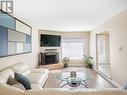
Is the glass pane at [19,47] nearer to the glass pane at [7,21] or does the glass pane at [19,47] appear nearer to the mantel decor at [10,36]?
the mantel decor at [10,36]

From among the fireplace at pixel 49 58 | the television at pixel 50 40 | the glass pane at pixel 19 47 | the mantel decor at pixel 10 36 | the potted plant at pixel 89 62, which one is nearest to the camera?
the mantel decor at pixel 10 36

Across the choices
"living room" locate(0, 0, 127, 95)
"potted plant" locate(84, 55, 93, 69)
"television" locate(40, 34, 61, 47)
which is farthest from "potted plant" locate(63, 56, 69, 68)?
"potted plant" locate(84, 55, 93, 69)

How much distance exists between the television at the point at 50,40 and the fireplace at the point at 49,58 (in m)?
0.52

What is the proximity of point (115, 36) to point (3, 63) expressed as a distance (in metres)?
3.48

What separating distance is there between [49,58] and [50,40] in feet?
3.62

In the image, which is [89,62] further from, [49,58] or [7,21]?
[7,21]

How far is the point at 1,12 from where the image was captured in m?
3.55

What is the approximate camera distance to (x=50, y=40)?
28.9ft

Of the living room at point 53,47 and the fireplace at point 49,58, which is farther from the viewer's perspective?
the fireplace at point 49,58

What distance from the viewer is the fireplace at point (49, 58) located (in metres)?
8.16

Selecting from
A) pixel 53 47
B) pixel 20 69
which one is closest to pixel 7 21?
pixel 20 69

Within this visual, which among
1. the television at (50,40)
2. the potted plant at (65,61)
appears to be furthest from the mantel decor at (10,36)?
the potted plant at (65,61)

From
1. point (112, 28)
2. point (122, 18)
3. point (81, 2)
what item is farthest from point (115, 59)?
point (81, 2)

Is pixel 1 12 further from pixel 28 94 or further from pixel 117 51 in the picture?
pixel 117 51
